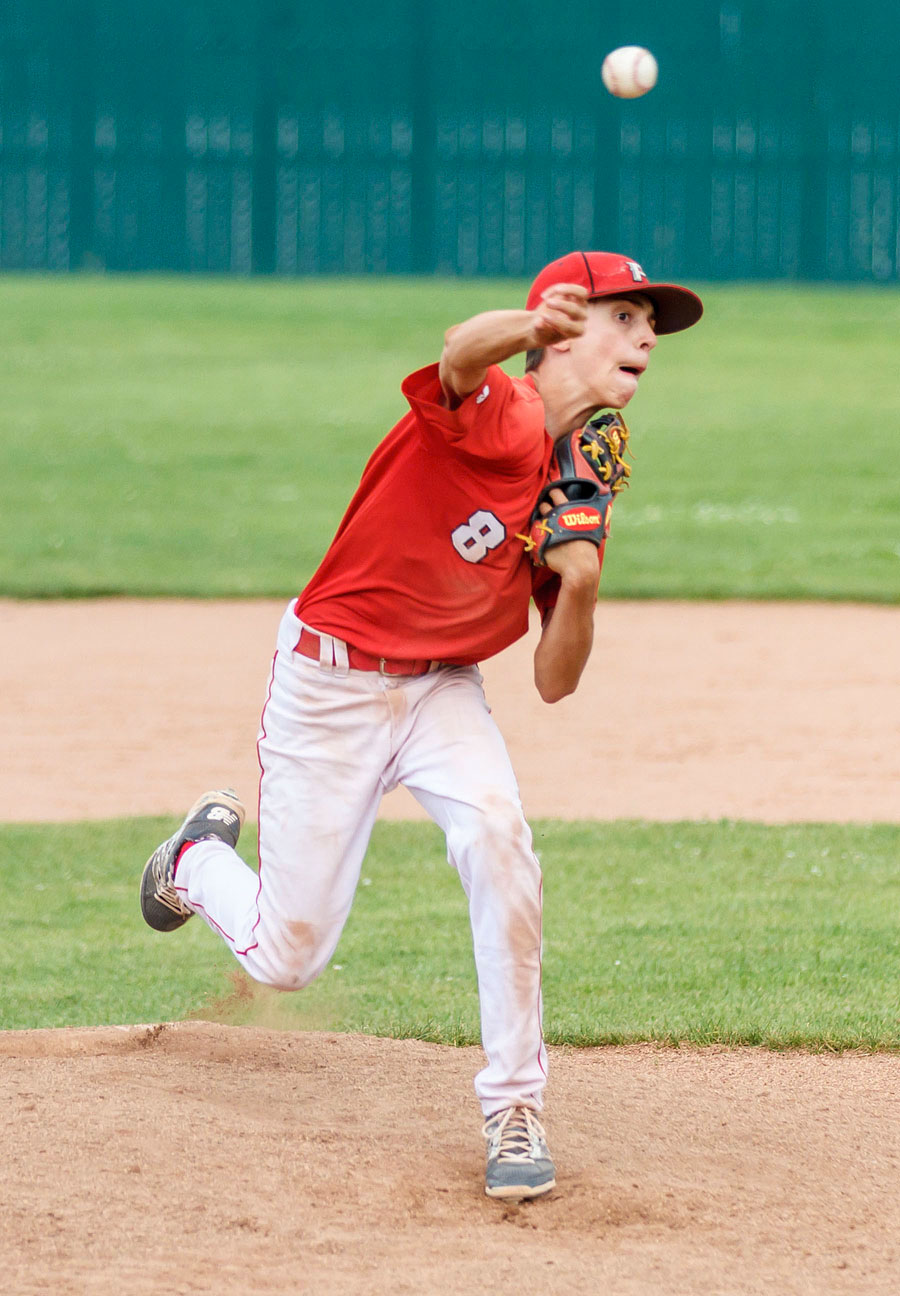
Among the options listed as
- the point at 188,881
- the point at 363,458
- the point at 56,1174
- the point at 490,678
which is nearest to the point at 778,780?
the point at 490,678

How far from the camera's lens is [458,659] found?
3865mm

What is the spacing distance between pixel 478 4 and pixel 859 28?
5.36m

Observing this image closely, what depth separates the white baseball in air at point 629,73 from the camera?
587 centimetres

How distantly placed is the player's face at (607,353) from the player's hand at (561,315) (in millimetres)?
390

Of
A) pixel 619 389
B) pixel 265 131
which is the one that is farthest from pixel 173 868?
pixel 265 131

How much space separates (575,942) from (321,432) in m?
11.9

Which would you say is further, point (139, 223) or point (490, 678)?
point (139, 223)

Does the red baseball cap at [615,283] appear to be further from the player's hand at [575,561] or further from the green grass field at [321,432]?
the green grass field at [321,432]

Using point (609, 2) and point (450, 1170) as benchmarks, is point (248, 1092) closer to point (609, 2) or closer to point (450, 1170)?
point (450, 1170)

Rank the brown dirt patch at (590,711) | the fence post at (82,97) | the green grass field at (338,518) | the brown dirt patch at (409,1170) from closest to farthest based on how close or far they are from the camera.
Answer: the brown dirt patch at (409,1170) < the green grass field at (338,518) < the brown dirt patch at (590,711) < the fence post at (82,97)

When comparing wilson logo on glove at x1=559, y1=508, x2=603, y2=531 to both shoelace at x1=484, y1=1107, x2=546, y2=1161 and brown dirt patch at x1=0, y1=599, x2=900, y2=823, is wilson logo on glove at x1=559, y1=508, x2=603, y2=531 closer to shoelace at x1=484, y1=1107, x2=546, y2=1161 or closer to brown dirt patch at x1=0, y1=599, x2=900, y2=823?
shoelace at x1=484, y1=1107, x2=546, y2=1161

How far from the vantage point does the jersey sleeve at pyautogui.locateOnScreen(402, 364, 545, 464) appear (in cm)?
358


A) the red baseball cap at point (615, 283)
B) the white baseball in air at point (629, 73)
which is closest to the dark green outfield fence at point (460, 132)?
the white baseball in air at point (629, 73)

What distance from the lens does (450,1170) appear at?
12.3ft
